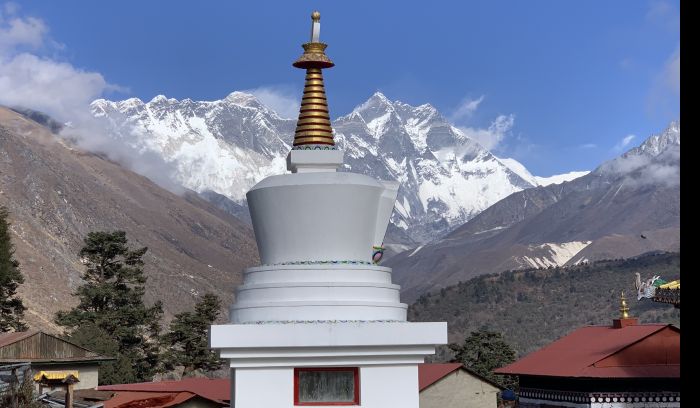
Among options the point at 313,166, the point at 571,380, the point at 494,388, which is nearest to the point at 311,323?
the point at 313,166

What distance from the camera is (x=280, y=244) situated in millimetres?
15617

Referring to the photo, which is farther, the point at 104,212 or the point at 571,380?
the point at 104,212

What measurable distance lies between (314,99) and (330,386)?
4.55 metres

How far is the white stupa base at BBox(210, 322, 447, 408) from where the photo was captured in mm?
14445

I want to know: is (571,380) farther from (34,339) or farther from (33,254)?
(33,254)

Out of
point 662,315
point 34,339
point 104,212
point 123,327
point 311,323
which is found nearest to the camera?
point 311,323

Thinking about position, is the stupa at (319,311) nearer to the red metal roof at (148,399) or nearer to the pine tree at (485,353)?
the red metal roof at (148,399)

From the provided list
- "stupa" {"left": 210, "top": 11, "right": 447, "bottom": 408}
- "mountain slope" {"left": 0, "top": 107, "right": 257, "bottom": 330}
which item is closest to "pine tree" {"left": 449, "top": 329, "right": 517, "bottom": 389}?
"stupa" {"left": 210, "top": 11, "right": 447, "bottom": 408}

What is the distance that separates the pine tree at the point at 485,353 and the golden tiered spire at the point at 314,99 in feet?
97.6

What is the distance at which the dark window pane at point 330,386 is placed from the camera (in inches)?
587

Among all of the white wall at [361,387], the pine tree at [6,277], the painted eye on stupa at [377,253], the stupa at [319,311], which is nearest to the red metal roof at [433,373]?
the painted eye on stupa at [377,253]

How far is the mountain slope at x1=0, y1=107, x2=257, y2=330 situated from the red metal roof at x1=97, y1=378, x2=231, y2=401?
207ft
